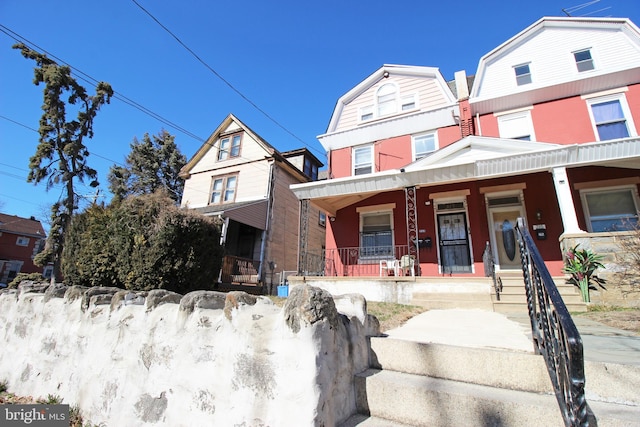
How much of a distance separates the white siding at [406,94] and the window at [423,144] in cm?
101

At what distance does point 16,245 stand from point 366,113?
36858 mm

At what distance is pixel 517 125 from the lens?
9398mm

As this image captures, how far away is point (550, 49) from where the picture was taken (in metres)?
9.63

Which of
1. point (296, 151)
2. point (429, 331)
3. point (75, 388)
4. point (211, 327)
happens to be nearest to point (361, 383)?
point (211, 327)

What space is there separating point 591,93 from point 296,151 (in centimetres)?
1298

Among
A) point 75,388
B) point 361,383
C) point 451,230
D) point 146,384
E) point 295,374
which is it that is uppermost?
point 451,230

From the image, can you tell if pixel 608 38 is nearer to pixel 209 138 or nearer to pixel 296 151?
pixel 296 151

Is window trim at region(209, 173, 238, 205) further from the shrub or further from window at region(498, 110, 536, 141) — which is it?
window at region(498, 110, 536, 141)

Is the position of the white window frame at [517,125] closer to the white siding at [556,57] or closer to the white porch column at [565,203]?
the white siding at [556,57]

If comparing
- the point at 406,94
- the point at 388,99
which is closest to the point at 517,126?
the point at 406,94

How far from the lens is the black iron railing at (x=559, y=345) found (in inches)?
45.6

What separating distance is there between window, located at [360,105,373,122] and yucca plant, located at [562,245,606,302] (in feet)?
27.7

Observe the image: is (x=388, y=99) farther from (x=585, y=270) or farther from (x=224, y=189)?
(x=224, y=189)

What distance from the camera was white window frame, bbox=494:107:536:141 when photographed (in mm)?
9203
